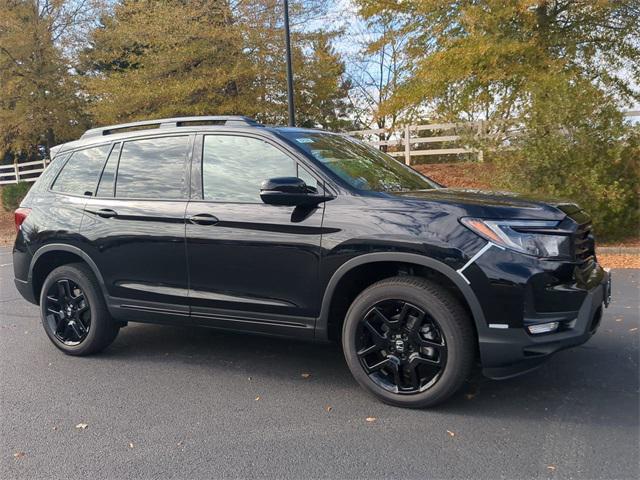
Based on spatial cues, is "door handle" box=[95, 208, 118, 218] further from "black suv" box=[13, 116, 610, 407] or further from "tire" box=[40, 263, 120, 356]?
"tire" box=[40, 263, 120, 356]

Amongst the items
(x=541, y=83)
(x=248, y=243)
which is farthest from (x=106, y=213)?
(x=541, y=83)

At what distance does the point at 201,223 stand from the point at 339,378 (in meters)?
1.53

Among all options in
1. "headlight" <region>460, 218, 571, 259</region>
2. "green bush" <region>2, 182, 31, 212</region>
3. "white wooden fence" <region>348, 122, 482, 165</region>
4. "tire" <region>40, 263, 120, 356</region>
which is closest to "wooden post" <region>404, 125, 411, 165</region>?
"white wooden fence" <region>348, 122, 482, 165</region>

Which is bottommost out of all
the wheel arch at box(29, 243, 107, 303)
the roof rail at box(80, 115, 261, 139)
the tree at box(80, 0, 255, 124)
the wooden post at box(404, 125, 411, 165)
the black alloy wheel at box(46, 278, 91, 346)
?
the black alloy wheel at box(46, 278, 91, 346)

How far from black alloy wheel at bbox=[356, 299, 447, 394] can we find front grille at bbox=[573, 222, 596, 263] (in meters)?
0.95

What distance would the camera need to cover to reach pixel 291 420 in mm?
3527

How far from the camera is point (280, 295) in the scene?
12.7 feet

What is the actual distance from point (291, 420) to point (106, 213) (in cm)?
229

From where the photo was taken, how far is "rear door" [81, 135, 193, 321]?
4.26 meters

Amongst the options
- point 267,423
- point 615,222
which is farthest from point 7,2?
point 267,423

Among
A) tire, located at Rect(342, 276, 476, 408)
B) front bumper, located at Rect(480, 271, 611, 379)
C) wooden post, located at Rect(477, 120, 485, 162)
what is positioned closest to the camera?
front bumper, located at Rect(480, 271, 611, 379)

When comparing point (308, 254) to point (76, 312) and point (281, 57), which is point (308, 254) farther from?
point (281, 57)

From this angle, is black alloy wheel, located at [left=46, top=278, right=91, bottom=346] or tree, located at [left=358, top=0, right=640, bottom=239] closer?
black alloy wheel, located at [left=46, top=278, right=91, bottom=346]

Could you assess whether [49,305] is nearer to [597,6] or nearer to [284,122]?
[597,6]
